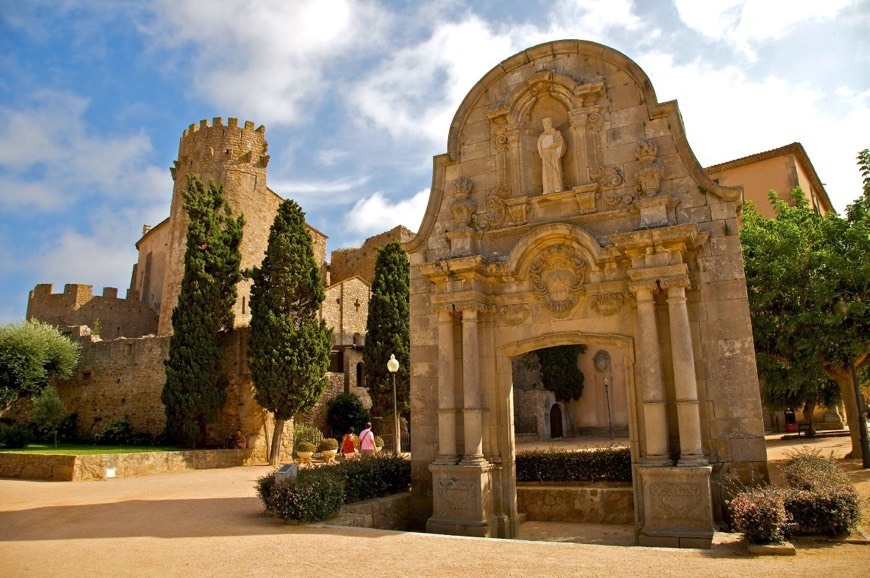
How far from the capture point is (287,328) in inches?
880

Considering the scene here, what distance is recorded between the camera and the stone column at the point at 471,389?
10180mm

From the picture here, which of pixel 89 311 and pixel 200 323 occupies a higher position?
pixel 89 311

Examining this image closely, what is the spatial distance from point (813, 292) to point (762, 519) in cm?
815

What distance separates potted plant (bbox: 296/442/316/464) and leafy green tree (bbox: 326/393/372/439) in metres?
4.70

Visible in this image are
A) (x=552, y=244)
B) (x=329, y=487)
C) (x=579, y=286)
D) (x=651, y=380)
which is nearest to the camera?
(x=651, y=380)

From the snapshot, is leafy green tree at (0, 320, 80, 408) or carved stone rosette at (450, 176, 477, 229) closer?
carved stone rosette at (450, 176, 477, 229)

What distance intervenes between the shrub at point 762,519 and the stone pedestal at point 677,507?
121 cm

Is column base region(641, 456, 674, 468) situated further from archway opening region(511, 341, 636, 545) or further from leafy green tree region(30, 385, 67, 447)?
leafy green tree region(30, 385, 67, 447)

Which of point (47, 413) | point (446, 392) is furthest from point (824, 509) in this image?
point (47, 413)

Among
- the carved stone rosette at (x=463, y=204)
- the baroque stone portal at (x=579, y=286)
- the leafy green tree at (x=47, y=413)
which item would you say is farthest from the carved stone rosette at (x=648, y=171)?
the leafy green tree at (x=47, y=413)

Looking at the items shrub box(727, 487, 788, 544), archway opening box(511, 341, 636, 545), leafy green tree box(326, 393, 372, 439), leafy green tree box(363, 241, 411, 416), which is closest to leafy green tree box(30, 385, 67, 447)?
leafy green tree box(326, 393, 372, 439)

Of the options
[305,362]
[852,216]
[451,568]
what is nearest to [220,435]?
[305,362]

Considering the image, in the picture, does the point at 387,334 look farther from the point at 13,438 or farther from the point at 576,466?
the point at 576,466

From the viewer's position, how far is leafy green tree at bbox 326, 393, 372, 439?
28.3m
